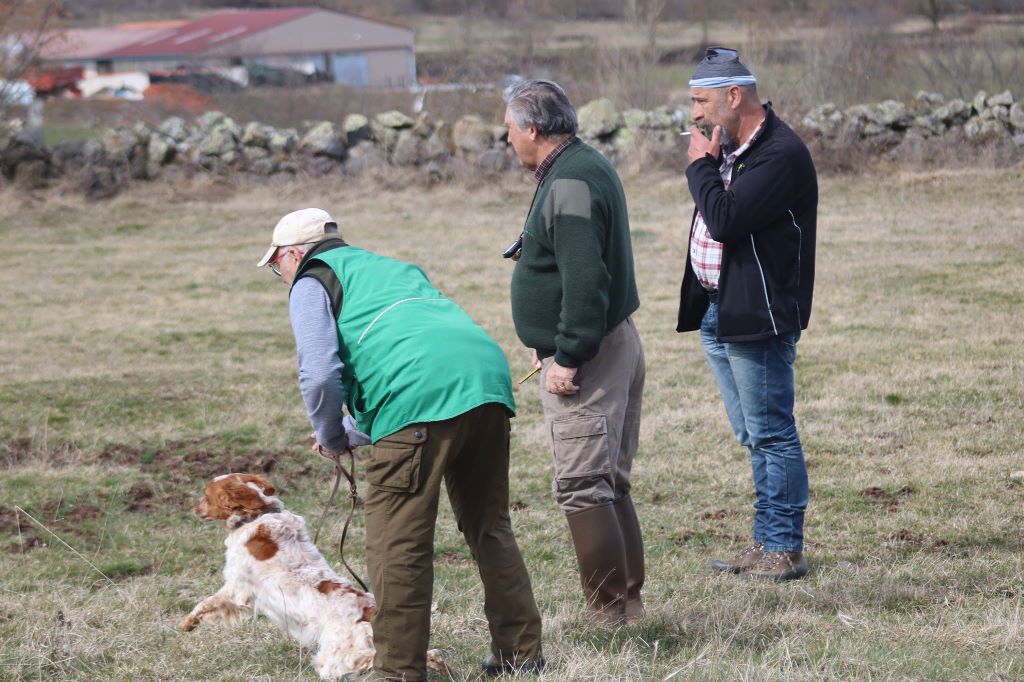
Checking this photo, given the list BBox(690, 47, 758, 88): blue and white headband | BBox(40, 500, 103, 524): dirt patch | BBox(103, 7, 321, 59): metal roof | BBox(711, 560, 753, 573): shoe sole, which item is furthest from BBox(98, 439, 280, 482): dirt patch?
BBox(103, 7, 321, 59): metal roof

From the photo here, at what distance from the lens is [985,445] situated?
644 cm

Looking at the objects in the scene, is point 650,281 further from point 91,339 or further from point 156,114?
point 156,114

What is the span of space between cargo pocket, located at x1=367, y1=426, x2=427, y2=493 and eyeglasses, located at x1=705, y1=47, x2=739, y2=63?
76.3 inches

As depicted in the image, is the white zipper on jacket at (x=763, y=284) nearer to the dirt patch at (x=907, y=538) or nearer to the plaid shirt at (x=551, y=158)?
the plaid shirt at (x=551, y=158)

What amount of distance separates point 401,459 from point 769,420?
5.86 feet

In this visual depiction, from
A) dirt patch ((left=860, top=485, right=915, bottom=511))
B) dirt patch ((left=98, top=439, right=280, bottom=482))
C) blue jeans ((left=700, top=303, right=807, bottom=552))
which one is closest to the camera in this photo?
blue jeans ((left=700, top=303, right=807, bottom=552))

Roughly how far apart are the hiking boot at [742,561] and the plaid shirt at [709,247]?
111cm

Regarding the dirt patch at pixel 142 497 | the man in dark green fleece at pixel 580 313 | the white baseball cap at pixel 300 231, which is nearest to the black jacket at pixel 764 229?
the man in dark green fleece at pixel 580 313

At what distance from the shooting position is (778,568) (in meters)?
4.68

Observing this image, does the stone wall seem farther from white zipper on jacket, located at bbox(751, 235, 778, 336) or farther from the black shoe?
the black shoe

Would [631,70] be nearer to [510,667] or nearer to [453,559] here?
[453,559]

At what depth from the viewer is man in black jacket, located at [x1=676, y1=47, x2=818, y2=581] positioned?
4.27 meters

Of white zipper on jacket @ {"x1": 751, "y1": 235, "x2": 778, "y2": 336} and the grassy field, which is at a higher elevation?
white zipper on jacket @ {"x1": 751, "y1": 235, "x2": 778, "y2": 336}

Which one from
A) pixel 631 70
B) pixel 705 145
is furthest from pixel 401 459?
pixel 631 70
